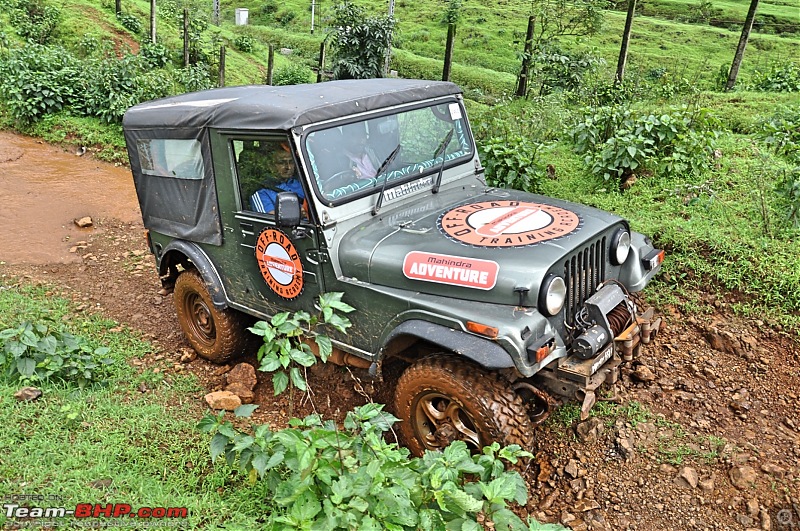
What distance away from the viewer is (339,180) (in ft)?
12.5

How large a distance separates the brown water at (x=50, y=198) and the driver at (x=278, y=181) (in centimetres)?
397

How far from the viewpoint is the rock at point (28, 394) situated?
381cm

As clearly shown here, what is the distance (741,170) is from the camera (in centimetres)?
654

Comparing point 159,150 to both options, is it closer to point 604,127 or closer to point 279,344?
point 279,344

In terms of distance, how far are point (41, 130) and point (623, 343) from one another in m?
11.0

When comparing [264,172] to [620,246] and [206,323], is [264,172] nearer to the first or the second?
[206,323]

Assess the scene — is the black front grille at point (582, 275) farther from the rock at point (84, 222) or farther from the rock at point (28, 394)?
the rock at point (84, 222)

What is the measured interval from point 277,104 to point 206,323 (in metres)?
2.08

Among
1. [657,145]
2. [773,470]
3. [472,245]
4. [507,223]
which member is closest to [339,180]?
[472,245]

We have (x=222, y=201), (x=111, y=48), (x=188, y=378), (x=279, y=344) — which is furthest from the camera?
(x=111, y=48)

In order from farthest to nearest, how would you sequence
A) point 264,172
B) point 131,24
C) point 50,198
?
1. point 131,24
2. point 50,198
3. point 264,172

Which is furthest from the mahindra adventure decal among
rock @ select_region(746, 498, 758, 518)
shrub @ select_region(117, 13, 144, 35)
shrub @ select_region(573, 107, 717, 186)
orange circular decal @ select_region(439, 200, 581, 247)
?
shrub @ select_region(117, 13, 144, 35)

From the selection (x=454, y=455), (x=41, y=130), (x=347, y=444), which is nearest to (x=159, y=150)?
(x=347, y=444)

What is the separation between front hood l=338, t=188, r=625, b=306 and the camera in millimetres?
3295
